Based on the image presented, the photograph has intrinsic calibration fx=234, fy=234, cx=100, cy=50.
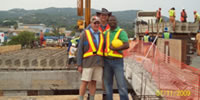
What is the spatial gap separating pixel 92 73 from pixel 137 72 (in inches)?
126

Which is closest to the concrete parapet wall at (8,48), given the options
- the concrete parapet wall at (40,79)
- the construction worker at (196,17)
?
the concrete parapet wall at (40,79)

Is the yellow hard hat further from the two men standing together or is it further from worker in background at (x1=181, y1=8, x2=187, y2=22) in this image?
worker in background at (x1=181, y1=8, x2=187, y2=22)

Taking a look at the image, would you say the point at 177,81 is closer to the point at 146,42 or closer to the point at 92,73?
the point at 92,73

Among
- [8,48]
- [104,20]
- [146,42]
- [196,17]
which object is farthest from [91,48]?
[8,48]

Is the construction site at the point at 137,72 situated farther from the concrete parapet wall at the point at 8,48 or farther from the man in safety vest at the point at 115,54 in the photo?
the man in safety vest at the point at 115,54

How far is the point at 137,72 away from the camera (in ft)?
24.7

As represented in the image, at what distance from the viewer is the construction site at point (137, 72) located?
16.3 ft

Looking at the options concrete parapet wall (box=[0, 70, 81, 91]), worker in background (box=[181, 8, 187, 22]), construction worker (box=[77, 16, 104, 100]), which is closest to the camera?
construction worker (box=[77, 16, 104, 100])

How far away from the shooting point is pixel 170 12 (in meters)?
16.5

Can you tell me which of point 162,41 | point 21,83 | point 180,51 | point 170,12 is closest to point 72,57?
point 21,83

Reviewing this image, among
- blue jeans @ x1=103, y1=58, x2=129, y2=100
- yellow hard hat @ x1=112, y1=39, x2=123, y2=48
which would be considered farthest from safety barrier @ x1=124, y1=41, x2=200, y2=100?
yellow hard hat @ x1=112, y1=39, x2=123, y2=48

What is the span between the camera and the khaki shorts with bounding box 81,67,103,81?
454cm

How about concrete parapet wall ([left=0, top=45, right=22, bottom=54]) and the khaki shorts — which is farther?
concrete parapet wall ([left=0, top=45, right=22, bottom=54])

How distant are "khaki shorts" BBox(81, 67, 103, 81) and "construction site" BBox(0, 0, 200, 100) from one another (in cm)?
99
